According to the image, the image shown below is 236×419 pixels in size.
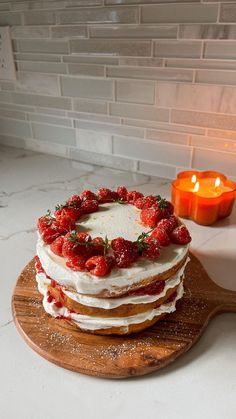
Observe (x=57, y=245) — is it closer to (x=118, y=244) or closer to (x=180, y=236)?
(x=118, y=244)

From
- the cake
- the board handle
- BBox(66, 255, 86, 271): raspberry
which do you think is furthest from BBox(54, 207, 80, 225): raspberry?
the board handle

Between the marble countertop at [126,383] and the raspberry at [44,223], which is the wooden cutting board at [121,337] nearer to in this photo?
A: the marble countertop at [126,383]

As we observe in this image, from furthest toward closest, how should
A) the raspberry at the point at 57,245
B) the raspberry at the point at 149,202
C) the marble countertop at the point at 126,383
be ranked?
the raspberry at the point at 149,202, the raspberry at the point at 57,245, the marble countertop at the point at 126,383

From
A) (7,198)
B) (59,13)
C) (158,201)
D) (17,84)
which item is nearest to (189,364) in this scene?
(158,201)

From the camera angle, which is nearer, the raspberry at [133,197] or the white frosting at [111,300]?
the white frosting at [111,300]

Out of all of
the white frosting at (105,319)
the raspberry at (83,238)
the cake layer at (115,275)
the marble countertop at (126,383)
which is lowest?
A: the marble countertop at (126,383)

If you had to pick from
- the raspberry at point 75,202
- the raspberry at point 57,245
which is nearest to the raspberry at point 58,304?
the raspberry at point 57,245
